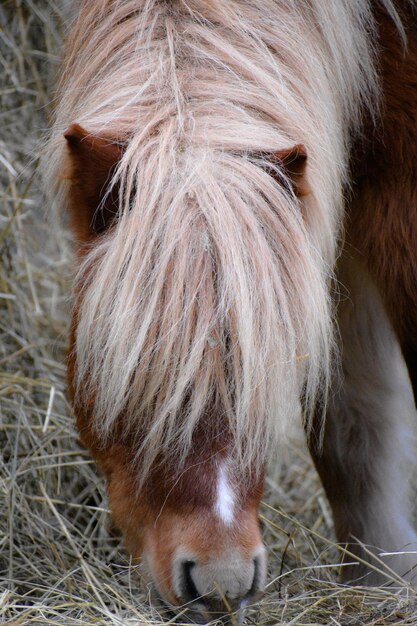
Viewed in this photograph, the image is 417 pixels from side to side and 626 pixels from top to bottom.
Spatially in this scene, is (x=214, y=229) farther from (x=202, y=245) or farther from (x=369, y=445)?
(x=369, y=445)

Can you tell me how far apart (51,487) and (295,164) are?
1.52m

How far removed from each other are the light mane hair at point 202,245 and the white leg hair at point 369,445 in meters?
0.82

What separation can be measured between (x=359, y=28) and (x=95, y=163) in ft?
2.41

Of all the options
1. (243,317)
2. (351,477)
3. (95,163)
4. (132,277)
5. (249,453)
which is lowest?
(351,477)

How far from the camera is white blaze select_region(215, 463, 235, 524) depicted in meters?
1.49

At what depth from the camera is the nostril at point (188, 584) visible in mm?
1479

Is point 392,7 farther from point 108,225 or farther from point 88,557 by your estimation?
point 88,557

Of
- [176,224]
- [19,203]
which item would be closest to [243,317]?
[176,224]

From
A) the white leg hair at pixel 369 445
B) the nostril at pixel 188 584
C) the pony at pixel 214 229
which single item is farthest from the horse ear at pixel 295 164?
the white leg hair at pixel 369 445

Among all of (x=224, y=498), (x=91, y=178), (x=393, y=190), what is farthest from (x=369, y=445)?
(x=91, y=178)

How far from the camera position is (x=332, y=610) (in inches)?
80.4

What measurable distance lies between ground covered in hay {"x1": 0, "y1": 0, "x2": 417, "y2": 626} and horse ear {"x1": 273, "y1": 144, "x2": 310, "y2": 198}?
28.9 inches

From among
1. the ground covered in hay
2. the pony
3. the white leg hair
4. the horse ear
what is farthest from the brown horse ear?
the white leg hair

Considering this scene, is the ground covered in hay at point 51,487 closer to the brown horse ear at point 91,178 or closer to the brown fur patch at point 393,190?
the brown horse ear at point 91,178
